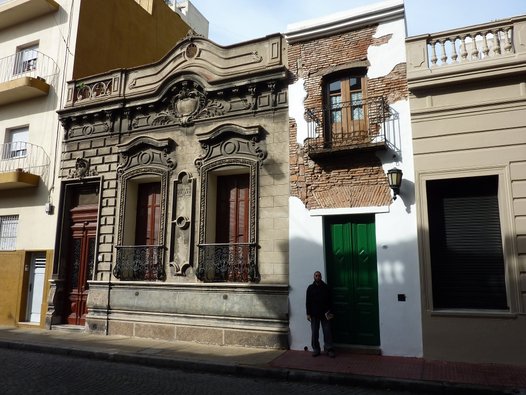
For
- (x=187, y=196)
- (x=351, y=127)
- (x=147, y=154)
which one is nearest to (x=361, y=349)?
(x=351, y=127)

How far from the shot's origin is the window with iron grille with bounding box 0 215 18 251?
13703mm

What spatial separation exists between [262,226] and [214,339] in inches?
111

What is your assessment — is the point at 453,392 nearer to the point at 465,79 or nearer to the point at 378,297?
the point at 378,297

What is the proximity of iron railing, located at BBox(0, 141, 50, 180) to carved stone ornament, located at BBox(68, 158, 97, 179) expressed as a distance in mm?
1338

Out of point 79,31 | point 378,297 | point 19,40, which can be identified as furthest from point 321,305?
point 19,40

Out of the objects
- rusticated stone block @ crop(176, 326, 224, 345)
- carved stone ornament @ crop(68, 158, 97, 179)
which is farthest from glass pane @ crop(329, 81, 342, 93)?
carved stone ornament @ crop(68, 158, 97, 179)

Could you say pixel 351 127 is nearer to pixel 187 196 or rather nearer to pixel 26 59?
pixel 187 196

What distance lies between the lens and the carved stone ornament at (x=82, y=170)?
12531mm

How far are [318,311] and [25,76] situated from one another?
1194cm

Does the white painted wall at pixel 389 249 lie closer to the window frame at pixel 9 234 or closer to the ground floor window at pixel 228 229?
the ground floor window at pixel 228 229

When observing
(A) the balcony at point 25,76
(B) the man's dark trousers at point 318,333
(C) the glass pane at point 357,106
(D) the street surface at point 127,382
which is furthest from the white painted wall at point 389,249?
(A) the balcony at point 25,76

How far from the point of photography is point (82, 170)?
41.3 ft

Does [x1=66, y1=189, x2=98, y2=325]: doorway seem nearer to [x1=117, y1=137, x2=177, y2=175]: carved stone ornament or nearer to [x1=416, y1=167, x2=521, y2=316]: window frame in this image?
[x1=117, y1=137, x2=177, y2=175]: carved stone ornament

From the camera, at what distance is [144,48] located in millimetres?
16625
